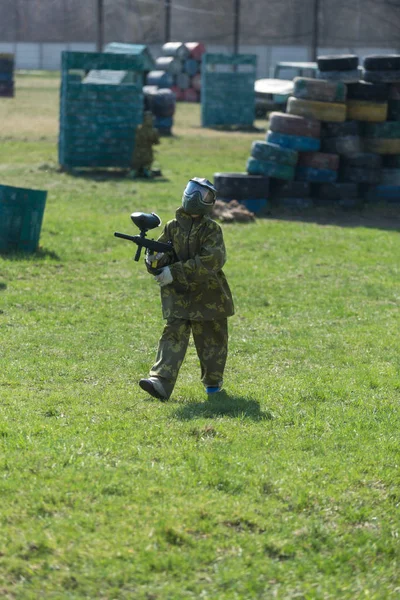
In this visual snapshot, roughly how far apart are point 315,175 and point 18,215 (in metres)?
6.83

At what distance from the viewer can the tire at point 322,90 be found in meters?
16.8

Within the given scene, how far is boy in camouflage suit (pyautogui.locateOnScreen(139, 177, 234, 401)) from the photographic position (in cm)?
670

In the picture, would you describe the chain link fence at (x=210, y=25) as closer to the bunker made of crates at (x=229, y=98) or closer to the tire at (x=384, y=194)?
the bunker made of crates at (x=229, y=98)

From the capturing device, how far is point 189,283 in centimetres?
681

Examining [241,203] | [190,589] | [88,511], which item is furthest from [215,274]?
[241,203]

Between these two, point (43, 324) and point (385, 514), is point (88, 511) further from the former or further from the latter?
point (43, 324)

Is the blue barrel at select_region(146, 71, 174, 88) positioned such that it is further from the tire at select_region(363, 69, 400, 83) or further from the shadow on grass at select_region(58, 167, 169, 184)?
the tire at select_region(363, 69, 400, 83)

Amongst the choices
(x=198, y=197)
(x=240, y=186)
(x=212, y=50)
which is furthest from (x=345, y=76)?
(x=212, y=50)

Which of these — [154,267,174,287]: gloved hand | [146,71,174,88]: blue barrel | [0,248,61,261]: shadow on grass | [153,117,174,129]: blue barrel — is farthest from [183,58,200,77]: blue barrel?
[154,267,174,287]: gloved hand

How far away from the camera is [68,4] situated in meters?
71.8

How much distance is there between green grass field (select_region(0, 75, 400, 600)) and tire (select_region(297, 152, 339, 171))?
4.40m

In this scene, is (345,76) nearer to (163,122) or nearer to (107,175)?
(107,175)

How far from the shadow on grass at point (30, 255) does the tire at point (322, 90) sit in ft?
21.2

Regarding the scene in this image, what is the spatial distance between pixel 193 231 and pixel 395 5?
204 ft
